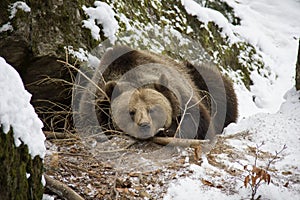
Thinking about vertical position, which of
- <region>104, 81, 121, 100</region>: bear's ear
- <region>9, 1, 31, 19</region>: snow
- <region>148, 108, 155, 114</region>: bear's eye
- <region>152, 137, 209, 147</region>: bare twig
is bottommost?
<region>152, 137, 209, 147</region>: bare twig

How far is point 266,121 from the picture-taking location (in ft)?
16.5

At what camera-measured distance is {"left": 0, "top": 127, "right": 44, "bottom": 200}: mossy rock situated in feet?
7.50

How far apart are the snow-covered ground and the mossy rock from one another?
3.87 feet

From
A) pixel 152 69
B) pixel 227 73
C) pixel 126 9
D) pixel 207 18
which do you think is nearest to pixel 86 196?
pixel 152 69

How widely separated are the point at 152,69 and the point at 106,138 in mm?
1167

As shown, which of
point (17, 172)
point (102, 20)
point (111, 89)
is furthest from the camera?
point (102, 20)

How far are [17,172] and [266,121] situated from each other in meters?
3.36

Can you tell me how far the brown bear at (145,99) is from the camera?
4.54 m

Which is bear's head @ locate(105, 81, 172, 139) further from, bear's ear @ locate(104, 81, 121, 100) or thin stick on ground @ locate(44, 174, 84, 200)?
thin stick on ground @ locate(44, 174, 84, 200)

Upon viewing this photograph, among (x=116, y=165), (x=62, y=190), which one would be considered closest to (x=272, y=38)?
(x=116, y=165)

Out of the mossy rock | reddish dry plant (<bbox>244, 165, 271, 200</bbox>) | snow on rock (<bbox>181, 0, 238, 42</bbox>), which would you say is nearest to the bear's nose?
reddish dry plant (<bbox>244, 165, 271, 200</bbox>)

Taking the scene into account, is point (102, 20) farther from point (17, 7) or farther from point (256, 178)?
point (256, 178)

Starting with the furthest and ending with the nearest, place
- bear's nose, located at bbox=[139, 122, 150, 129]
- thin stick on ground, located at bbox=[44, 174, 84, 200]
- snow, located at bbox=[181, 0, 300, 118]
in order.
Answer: snow, located at bbox=[181, 0, 300, 118]
bear's nose, located at bbox=[139, 122, 150, 129]
thin stick on ground, located at bbox=[44, 174, 84, 200]

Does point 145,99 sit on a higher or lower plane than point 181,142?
higher
